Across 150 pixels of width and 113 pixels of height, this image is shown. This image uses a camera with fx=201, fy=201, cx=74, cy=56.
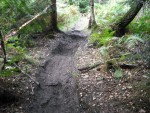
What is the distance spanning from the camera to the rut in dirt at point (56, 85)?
546 cm

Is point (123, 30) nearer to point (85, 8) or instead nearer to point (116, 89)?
point (116, 89)

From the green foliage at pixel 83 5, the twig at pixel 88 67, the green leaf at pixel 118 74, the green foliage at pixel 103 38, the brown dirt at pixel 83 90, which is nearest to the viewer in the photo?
the brown dirt at pixel 83 90

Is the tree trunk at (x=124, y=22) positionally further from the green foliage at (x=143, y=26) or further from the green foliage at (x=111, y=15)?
the green foliage at (x=111, y=15)

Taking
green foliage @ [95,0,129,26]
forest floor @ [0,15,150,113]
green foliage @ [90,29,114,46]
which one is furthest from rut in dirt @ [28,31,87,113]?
green foliage @ [95,0,129,26]

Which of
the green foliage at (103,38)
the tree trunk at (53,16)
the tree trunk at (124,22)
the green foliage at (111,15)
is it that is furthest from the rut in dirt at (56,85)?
the green foliage at (111,15)

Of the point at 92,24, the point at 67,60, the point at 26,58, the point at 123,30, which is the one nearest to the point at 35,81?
the point at 26,58

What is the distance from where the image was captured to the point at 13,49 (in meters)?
8.38

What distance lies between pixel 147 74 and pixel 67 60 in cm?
364

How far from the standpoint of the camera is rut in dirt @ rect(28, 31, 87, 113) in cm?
546

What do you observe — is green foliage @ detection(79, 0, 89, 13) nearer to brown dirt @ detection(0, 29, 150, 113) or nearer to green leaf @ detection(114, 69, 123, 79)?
brown dirt @ detection(0, 29, 150, 113)

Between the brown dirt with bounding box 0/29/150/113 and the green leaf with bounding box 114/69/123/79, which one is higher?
the green leaf with bounding box 114/69/123/79

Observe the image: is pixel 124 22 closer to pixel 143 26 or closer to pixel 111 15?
pixel 143 26

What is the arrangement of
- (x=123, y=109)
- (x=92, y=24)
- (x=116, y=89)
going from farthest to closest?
(x=92, y=24)
(x=116, y=89)
(x=123, y=109)

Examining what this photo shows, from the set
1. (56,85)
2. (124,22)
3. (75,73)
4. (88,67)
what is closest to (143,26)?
(124,22)
